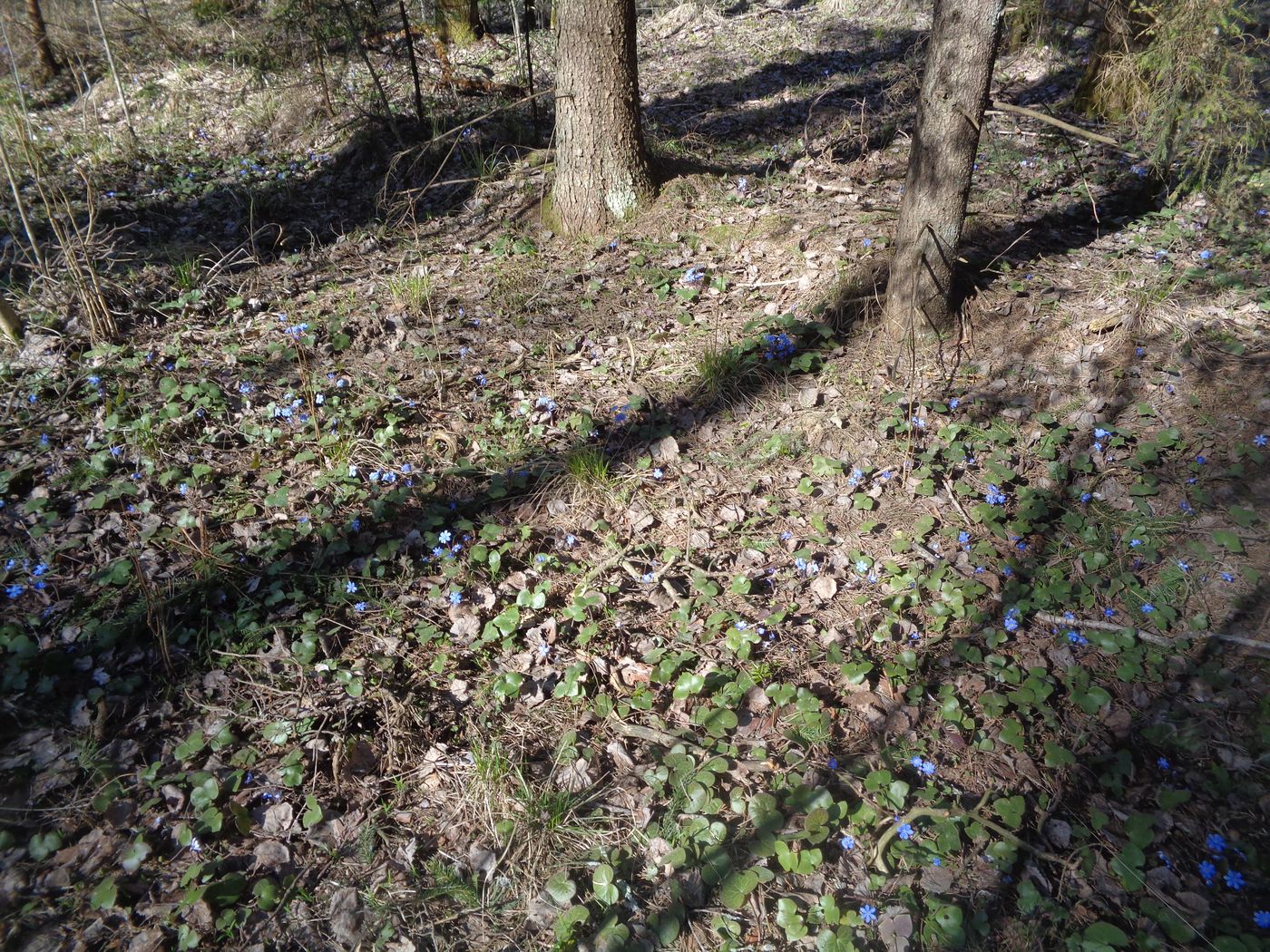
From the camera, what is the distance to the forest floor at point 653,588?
2363 millimetres

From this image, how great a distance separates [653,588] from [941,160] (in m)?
2.70

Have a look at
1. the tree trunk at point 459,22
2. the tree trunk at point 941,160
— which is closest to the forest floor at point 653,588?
the tree trunk at point 941,160

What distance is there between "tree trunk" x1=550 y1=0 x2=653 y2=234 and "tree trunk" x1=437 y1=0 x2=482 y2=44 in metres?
6.25

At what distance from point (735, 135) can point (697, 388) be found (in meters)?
4.25

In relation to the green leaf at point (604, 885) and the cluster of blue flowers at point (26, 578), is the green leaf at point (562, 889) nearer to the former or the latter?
the green leaf at point (604, 885)

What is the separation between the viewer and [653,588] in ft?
10.9

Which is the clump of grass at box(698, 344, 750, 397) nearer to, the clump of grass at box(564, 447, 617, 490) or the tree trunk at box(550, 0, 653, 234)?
the clump of grass at box(564, 447, 617, 490)

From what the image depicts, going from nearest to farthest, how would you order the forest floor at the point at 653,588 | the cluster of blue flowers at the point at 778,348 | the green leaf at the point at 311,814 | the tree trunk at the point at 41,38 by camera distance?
the forest floor at the point at 653,588 → the green leaf at the point at 311,814 → the cluster of blue flowers at the point at 778,348 → the tree trunk at the point at 41,38

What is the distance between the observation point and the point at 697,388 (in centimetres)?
421

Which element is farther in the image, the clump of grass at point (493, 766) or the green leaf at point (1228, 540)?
the green leaf at point (1228, 540)

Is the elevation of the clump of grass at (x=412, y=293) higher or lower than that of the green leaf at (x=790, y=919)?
higher

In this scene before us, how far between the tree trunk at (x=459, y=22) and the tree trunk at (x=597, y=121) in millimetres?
6247

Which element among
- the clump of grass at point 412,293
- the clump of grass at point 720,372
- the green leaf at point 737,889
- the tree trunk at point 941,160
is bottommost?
the green leaf at point 737,889

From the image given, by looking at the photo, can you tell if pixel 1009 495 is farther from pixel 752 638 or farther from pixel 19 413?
pixel 19 413
